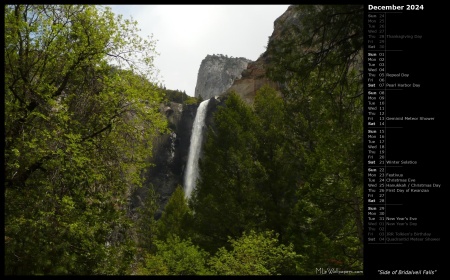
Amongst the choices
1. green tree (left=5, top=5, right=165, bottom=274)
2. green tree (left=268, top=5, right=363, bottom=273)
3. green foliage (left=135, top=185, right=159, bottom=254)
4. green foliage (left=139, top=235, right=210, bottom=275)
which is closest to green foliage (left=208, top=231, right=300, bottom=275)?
green foliage (left=139, top=235, right=210, bottom=275)

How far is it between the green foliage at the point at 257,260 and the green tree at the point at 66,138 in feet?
17.7

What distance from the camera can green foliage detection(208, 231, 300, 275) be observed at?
16031 mm

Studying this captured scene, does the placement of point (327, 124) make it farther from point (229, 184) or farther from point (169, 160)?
point (169, 160)

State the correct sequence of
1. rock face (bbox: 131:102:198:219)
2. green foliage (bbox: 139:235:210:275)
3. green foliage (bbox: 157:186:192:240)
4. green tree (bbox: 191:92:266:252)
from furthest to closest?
rock face (bbox: 131:102:198:219)
green foliage (bbox: 157:186:192:240)
green tree (bbox: 191:92:266:252)
green foliage (bbox: 139:235:210:275)

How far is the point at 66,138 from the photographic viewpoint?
35.6 feet

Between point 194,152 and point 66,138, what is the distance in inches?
1643

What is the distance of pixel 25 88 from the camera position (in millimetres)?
10320

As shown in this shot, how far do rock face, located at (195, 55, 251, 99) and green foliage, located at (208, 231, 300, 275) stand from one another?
4332 inches

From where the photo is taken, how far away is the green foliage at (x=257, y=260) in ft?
52.6

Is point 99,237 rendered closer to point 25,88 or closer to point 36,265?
point 36,265

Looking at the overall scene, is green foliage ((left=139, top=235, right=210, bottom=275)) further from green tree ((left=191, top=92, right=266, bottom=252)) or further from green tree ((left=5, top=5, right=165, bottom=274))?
green tree ((left=5, top=5, right=165, bottom=274))

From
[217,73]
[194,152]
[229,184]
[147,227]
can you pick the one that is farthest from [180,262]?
[217,73]

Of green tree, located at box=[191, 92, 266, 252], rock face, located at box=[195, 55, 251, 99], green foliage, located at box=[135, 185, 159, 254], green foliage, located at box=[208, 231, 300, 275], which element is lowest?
green foliage, located at box=[135, 185, 159, 254]
